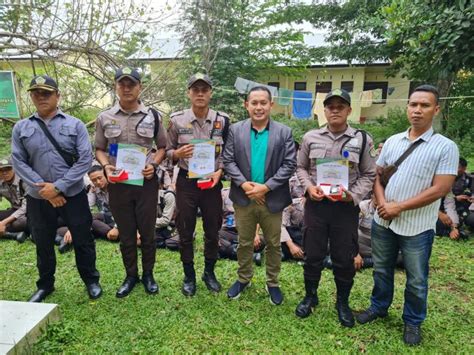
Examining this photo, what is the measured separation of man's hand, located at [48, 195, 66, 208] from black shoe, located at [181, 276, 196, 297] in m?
1.45

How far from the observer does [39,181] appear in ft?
9.60

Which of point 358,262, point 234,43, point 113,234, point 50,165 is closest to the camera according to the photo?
point 50,165

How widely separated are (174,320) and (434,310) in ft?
8.42

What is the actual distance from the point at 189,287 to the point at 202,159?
4.59ft

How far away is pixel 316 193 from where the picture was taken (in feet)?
9.20

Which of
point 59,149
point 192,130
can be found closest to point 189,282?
point 192,130

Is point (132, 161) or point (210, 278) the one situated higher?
point (132, 161)

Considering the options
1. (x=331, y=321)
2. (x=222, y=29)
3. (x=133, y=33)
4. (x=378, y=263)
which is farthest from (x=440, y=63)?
(x=222, y=29)

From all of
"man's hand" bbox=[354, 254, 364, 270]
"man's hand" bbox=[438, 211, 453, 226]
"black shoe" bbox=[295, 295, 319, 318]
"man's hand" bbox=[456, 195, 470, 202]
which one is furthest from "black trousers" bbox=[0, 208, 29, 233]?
"man's hand" bbox=[456, 195, 470, 202]

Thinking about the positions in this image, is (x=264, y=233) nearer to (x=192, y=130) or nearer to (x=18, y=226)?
(x=192, y=130)

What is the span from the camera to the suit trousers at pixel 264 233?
3.12m

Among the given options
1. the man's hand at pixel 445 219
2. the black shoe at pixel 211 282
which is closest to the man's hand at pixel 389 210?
the black shoe at pixel 211 282

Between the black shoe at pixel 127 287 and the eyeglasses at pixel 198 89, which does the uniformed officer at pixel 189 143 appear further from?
the black shoe at pixel 127 287

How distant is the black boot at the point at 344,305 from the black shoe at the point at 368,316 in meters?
0.09
